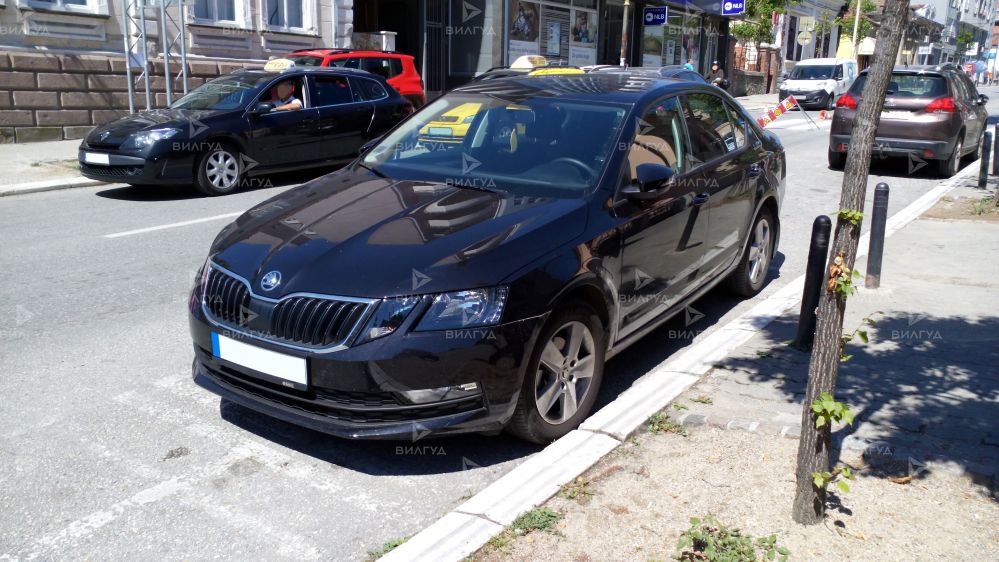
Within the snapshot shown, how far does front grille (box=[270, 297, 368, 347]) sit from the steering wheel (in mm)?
1611

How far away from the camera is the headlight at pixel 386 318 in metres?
3.43

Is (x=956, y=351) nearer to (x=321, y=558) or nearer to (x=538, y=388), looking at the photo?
(x=538, y=388)

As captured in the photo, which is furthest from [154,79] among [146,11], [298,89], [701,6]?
[701,6]

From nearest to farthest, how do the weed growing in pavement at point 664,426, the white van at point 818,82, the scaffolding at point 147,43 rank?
the weed growing in pavement at point 664,426
the scaffolding at point 147,43
the white van at point 818,82

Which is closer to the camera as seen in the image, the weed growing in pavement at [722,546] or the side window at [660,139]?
the weed growing in pavement at [722,546]

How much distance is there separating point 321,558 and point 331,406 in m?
0.65

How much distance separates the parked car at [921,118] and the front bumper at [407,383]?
1182 centimetres

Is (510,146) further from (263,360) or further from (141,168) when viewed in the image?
(141,168)

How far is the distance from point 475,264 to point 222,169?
856 centimetres

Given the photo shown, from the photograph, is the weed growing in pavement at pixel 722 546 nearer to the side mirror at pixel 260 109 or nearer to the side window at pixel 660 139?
the side window at pixel 660 139

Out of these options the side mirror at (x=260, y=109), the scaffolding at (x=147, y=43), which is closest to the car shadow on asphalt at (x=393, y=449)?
the side mirror at (x=260, y=109)

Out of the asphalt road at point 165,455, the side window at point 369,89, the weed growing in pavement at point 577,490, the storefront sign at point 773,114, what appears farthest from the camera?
the storefront sign at point 773,114

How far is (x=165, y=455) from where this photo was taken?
3.90 m

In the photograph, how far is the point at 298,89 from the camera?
476 inches
